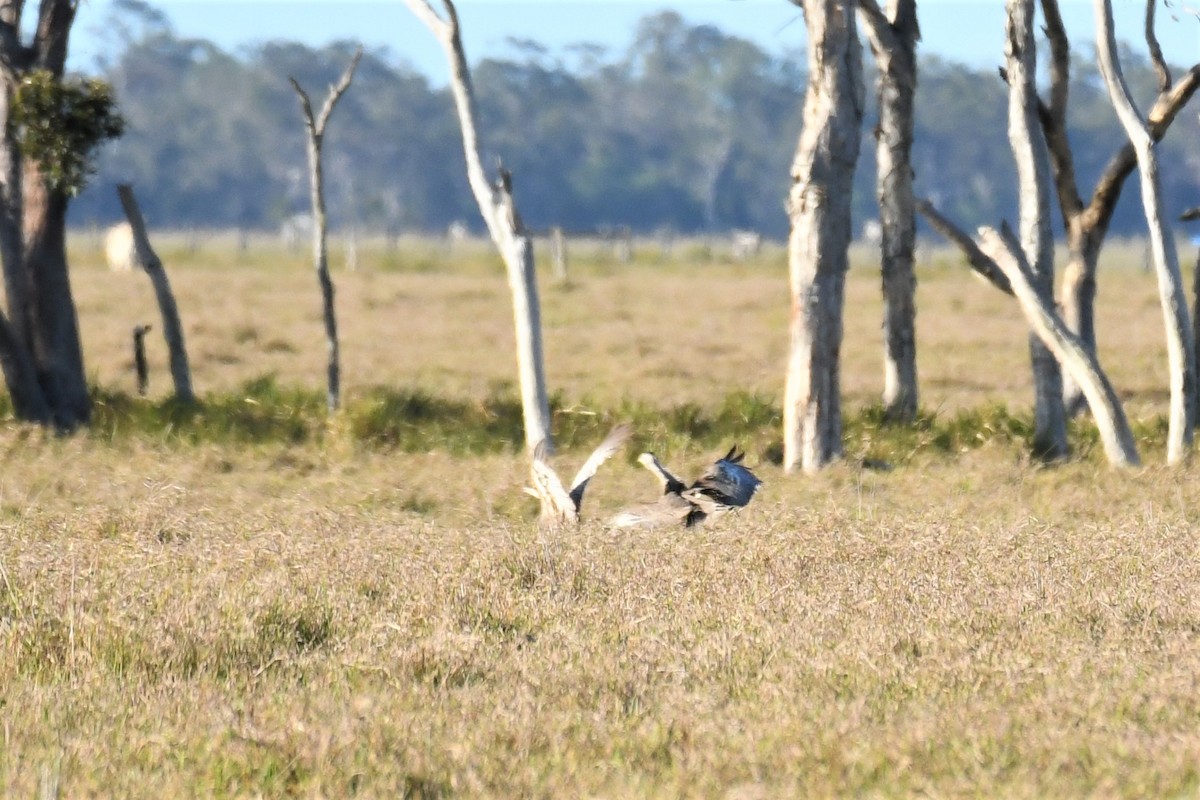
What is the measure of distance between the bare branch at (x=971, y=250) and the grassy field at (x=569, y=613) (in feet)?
4.00

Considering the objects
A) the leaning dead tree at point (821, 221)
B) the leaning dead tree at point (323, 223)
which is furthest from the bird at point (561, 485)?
the leaning dead tree at point (323, 223)

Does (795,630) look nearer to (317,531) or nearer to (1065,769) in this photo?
(1065,769)

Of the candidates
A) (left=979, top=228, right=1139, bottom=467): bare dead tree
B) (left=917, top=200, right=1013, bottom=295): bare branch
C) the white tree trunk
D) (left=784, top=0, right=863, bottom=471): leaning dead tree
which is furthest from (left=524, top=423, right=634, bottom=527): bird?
the white tree trunk

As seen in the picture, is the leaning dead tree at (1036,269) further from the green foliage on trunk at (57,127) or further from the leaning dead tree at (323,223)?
the green foliage on trunk at (57,127)

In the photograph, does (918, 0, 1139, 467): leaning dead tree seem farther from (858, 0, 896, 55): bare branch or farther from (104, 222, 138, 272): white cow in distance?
(104, 222, 138, 272): white cow in distance

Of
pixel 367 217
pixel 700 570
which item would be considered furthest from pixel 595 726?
pixel 367 217

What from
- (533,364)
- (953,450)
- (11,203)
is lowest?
(953,450)

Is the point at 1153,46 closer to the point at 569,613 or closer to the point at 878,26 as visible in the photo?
the point at 878,26

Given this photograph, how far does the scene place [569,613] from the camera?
7.08 metres

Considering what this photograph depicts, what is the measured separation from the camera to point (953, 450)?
43.3 feet

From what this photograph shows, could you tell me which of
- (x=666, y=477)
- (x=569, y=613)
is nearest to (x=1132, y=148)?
(x=666, y=477)

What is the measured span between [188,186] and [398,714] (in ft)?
277

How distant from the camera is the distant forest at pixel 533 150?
86875mm

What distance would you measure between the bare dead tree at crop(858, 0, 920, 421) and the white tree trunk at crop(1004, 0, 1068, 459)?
115 centimetres
